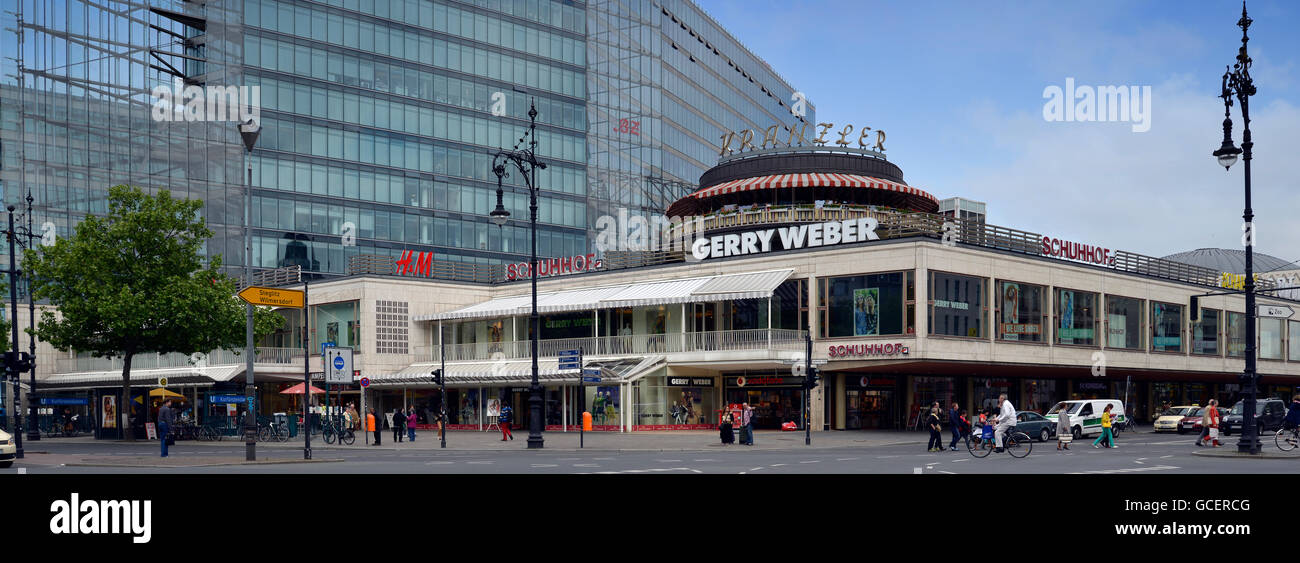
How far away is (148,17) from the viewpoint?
81062mm

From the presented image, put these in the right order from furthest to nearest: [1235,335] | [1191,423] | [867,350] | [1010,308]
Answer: [1235,335], [1010,308], [1191,423], [867,350]

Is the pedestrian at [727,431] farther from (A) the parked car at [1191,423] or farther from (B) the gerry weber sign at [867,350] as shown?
(A) the parked car at [1191,423]

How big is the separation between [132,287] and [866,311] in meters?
31.1

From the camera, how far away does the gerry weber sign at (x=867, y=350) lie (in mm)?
43969

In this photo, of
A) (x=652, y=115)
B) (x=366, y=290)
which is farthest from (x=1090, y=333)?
(x=652, y=115)

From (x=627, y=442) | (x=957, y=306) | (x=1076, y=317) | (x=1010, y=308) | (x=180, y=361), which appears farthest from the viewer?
(x=180, y=361)

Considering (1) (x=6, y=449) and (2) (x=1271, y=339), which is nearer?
(1) (x=6, y=449)

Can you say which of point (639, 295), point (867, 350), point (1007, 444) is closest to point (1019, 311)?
point (867, 350)

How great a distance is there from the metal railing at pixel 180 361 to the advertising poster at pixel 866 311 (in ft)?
97.3

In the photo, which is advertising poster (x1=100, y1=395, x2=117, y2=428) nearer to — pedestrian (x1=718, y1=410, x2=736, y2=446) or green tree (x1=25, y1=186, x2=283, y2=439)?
green tree (x1=25, y1=186, x2=283, y2=439)

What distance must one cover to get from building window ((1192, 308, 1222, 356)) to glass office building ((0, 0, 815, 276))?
4706cm

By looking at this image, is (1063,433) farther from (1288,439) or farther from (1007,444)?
(1007,444)

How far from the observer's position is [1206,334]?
198 feet
